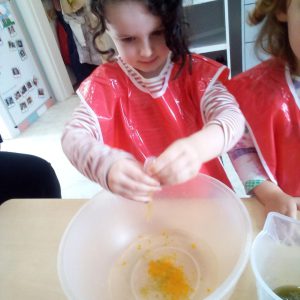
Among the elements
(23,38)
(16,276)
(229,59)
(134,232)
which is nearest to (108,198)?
(134,232)

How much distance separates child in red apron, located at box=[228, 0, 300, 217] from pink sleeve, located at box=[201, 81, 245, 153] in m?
0.07

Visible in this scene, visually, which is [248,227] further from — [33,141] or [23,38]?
[23,38]

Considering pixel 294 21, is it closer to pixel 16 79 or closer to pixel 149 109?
pixel 149 109

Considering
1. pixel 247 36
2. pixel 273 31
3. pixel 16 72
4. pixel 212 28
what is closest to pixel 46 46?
pixel 16 72

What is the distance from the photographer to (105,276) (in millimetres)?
504

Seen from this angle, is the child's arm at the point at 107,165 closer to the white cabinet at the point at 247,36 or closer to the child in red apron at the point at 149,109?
the child in red apron at the point at 149,109

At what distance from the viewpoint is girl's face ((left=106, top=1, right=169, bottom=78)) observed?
49 centimetres

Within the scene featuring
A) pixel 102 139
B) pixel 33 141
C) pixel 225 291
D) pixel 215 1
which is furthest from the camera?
pixel 33 141

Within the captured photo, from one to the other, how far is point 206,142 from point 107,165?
5.6 inches

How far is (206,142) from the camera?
0.42 meters

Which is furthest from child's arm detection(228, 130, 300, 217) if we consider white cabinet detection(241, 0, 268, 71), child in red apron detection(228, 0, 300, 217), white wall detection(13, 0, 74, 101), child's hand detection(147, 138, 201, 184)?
white wall detection(13, 0, 74, 101)

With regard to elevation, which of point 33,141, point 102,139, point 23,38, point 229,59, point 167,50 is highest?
point 167,50

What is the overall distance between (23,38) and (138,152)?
2.24 meters

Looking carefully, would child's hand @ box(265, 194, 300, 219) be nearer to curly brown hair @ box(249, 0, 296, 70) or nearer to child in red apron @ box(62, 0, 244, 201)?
child in red apron @ box(62, 0, 244, 201)
